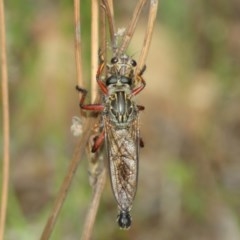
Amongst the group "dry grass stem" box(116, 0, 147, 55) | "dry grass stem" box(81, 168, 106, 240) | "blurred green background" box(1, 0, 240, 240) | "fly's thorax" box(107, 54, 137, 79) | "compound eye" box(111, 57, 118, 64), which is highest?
"blurred green background" box(1, 0, 240, 240)

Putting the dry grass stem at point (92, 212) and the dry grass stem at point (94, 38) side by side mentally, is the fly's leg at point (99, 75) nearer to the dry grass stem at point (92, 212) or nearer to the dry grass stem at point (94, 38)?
the dry grass stem at point (94, 38)

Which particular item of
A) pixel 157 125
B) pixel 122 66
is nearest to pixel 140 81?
pixel 122 66

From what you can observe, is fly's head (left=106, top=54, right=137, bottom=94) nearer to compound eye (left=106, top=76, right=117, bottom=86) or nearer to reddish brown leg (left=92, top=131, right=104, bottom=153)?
compound eye (left=106, top=76, right=117, bottom=86)

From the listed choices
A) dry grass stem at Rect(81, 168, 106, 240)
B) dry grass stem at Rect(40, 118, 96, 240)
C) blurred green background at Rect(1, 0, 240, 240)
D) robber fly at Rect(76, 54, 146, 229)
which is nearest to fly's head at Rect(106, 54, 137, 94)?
robber fly at Rect(76, 54, 146, 229)

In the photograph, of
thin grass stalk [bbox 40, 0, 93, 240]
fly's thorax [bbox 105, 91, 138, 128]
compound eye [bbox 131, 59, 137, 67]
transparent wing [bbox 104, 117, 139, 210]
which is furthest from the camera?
fly's thorax [bbox 105, 91, 138, 128]

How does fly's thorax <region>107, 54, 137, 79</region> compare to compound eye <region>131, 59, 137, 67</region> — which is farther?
compound eye <region>131, 59, 137, 67</region>

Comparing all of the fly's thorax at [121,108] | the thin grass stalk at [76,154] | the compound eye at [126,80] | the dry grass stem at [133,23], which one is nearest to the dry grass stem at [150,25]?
the dry grass stem at [133,23]

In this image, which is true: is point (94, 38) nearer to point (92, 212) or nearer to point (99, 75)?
point (99, 75)
